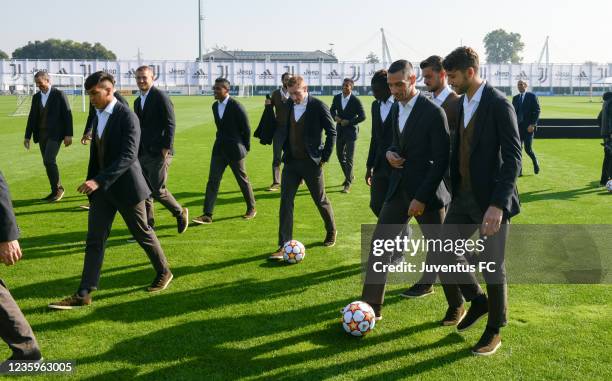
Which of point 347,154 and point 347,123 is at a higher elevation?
point 347,123

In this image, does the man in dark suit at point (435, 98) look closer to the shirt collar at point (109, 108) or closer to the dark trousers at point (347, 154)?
the shirt collar at point (109, 108)

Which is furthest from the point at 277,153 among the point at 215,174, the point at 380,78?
the point at 380,78

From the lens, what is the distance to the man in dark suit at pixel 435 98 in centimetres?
564

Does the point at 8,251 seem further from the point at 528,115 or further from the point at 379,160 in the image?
the point at 528,115

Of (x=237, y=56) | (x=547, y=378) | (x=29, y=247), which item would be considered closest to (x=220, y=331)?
(x=547, y=378)

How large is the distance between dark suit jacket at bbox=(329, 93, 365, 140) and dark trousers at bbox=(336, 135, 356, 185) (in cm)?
9

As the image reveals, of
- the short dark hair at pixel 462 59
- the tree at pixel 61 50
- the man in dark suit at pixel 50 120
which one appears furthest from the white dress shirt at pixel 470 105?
the tree at pixel 61 50

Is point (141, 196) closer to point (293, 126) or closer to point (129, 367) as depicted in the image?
point (129, 367)

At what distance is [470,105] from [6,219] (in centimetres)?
331

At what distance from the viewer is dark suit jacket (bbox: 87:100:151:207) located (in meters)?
5.45

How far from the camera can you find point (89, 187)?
517 centimetres

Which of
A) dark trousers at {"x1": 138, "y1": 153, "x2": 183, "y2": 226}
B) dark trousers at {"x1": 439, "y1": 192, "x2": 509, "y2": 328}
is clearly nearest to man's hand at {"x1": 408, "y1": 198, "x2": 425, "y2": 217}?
dark trousers at {"x1": 439, "y1": 192, "x2": 509, "y2": 328}

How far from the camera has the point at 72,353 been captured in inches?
179

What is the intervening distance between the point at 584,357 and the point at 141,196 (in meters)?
3.99
